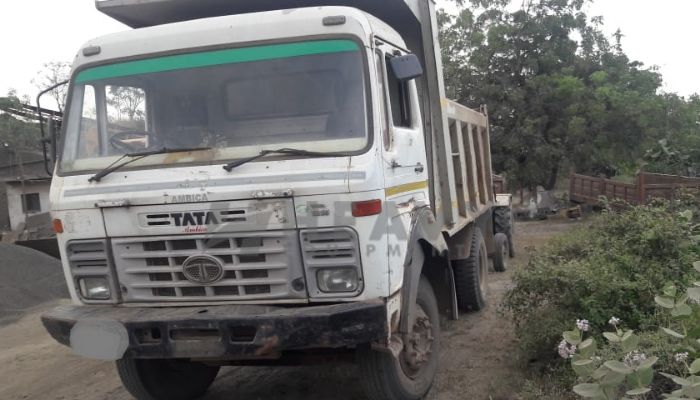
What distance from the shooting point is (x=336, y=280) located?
3357 mm

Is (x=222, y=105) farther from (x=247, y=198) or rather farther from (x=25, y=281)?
(x=25, y=281)

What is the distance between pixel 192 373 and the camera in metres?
4.66

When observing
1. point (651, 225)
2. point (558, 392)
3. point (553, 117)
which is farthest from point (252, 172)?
point (553, 117)

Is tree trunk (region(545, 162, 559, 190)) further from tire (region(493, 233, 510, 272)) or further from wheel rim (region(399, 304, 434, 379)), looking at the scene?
wheel rim (region(399, 304, 434, 379))

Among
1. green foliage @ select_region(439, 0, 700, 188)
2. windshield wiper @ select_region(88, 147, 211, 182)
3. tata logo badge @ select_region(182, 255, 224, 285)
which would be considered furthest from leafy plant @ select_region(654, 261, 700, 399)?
green foliage @ select_region(439, 0, 700, 188)

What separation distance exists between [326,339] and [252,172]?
3.37ft

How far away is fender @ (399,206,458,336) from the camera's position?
12.0 feet

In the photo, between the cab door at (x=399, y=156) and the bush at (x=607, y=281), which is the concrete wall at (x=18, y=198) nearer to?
the cab door at (x=399, y=156)

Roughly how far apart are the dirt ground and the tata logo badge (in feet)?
5.00

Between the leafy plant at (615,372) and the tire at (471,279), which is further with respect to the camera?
the tire at (471,279)

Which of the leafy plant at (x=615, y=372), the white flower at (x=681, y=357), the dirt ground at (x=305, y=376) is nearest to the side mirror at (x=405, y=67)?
the leafy plant at (x=615, y=372)

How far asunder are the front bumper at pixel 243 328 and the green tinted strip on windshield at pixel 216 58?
1.50 m

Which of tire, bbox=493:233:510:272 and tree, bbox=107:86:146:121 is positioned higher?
tree, bbox=107:86:146:121

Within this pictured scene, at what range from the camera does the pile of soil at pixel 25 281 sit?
9.44 metres
